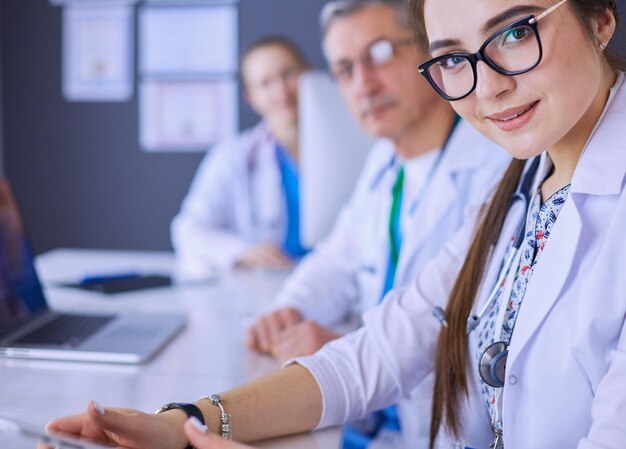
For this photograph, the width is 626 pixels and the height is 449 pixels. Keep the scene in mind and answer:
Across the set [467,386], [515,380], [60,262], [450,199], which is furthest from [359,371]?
[60,262]

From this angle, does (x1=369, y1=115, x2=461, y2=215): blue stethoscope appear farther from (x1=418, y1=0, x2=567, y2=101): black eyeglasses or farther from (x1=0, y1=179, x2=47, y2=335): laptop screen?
(x1=0, y1=179, x2=47, y2=335): laptop screen

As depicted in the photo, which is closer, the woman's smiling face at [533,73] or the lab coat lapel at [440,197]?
the woman's smiling face at [533,73]

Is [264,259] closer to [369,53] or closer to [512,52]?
[369,53]

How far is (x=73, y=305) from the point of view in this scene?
1772 mm

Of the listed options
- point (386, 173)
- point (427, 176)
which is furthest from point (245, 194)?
point (427, 176)

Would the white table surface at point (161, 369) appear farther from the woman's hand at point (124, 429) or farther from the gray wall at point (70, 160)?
the gray wall at point (70, 160)

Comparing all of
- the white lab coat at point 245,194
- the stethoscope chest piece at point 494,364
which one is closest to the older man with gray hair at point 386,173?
the stethoscope chest piece at point 494,364

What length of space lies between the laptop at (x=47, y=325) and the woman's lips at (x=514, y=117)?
762 millimetres

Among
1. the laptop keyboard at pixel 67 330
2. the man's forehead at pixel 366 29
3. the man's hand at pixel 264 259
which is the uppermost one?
the man's forehead at pixel 366 29

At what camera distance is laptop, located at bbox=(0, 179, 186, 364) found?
4.40 ft

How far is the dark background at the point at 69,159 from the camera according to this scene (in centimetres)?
421

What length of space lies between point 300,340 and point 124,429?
0.57m

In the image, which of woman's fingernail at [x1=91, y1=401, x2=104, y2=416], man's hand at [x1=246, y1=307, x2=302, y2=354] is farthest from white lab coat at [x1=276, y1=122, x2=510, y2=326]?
woman's fingernail at [x1=91, y1=401, x2=104, y2=416]

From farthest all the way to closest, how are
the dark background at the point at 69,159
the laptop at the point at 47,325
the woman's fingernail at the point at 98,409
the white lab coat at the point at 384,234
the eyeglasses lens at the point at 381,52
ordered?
the dark background at the point at 69,159, the eyeglasses lens at the point at 381,52, the white lab coat at the point at 384,234, the laptop at the point at 47,325, the woman's fingernail at the point at 98,409
